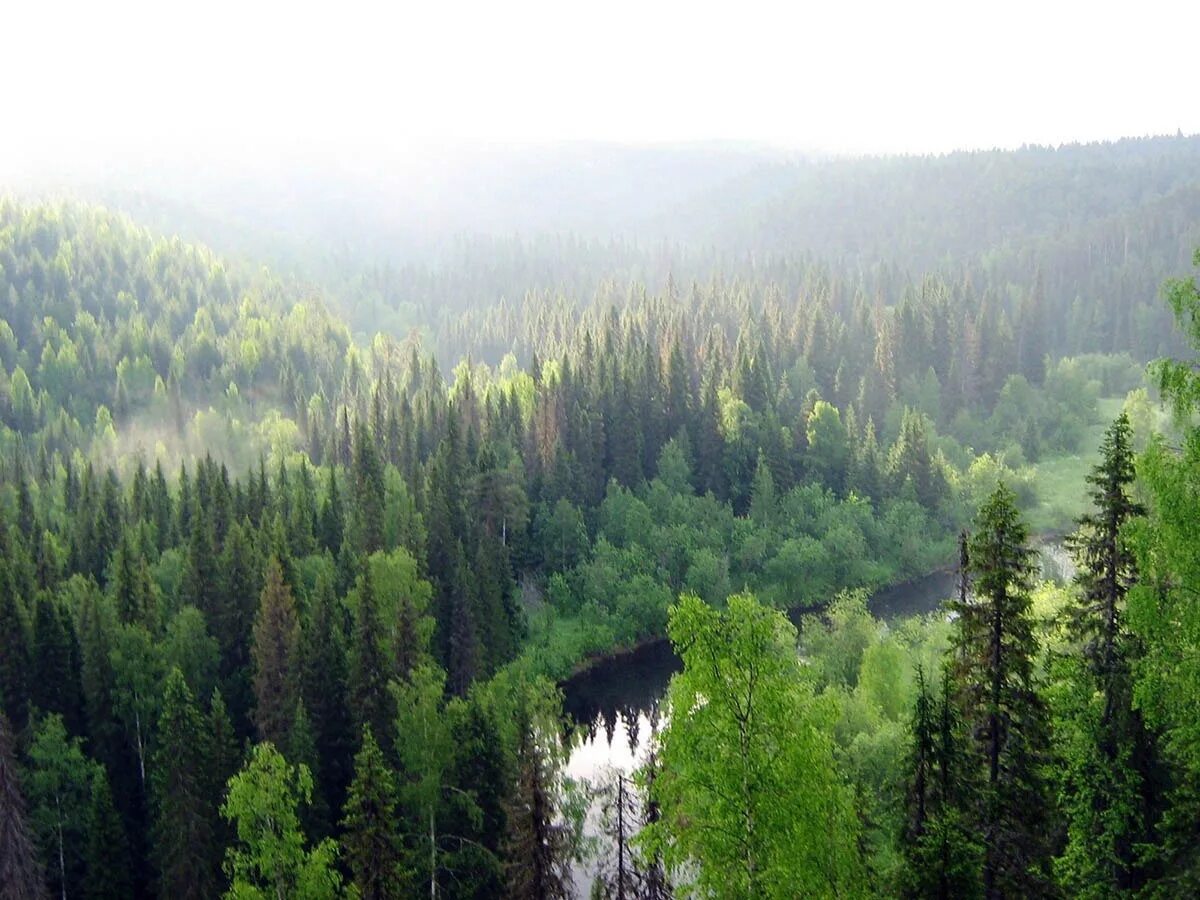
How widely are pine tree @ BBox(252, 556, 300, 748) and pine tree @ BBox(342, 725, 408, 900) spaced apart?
59.2 ft

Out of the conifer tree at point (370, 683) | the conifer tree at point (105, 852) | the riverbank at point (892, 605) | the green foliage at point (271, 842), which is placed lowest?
the riverbank at point (892, 605)

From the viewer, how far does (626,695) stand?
7919 cm

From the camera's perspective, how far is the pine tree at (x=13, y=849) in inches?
1559

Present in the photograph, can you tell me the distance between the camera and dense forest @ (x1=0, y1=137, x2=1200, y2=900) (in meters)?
20.6

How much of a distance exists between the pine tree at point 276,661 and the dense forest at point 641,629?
22 cm

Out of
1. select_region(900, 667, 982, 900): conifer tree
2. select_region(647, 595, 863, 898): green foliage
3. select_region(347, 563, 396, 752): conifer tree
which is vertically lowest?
select_region(347, 563, 396, 752): conifer tree

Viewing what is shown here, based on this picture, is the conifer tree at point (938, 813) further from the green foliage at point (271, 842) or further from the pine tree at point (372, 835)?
the pine tree at point (372, 835)

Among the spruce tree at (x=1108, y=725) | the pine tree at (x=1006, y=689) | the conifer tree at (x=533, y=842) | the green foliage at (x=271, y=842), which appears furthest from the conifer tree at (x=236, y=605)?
the spruce tree at (x=1108, y=725)

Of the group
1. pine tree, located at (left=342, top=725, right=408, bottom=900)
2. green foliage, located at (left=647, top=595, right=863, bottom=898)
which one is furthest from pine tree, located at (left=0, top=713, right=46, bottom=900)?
green foliage, located at (left=647, top=595, right=863, bottom=898)

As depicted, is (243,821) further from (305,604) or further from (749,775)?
(305,604)

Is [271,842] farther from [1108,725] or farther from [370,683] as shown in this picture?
[1108,725]

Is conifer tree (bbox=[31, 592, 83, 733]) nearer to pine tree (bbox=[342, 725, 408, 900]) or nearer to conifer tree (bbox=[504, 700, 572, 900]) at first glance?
pine tree (bbox=[342, 725, 408, 900])

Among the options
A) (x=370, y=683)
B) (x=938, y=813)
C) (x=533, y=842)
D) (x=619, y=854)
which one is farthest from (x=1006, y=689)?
(x=370, y=683)

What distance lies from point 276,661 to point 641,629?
40670 mm
